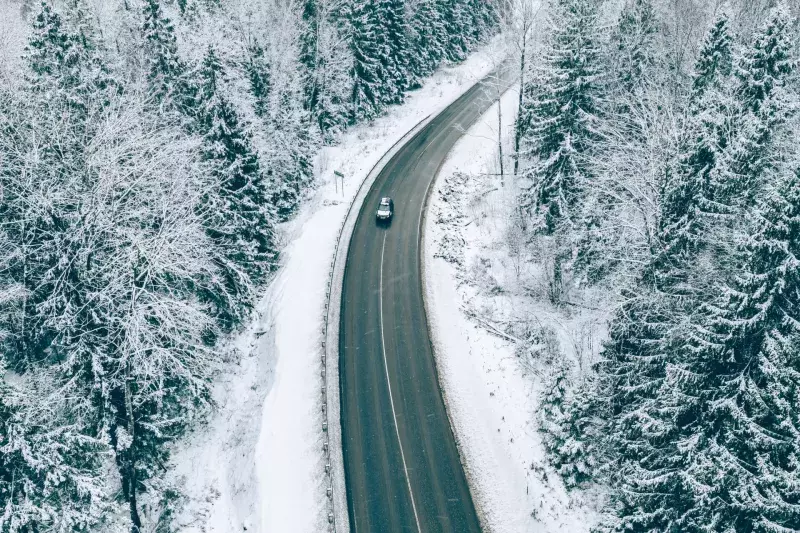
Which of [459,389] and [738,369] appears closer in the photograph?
[738,369]

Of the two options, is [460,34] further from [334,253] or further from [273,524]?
[273,524]

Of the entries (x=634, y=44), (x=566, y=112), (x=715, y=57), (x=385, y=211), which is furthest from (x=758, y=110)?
(x=385, y=211)

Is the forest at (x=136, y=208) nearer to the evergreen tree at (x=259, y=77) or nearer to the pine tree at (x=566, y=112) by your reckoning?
the evergreen tree at (x=259, y=77)

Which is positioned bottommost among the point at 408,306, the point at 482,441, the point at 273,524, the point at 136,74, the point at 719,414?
the point at 273,524

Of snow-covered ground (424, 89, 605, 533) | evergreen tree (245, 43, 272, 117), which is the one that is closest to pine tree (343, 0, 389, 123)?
evergreen tree (245, 43, 272, 117)

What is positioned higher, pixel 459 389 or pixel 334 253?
pixel 334 253

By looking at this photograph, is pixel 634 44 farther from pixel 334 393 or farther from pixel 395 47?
pixel 334 393

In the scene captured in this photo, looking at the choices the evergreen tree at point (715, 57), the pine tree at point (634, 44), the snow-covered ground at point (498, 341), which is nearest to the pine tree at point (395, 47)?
the snow-covered ground at point (498, 341)

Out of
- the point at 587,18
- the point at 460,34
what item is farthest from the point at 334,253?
the point at 460,34
